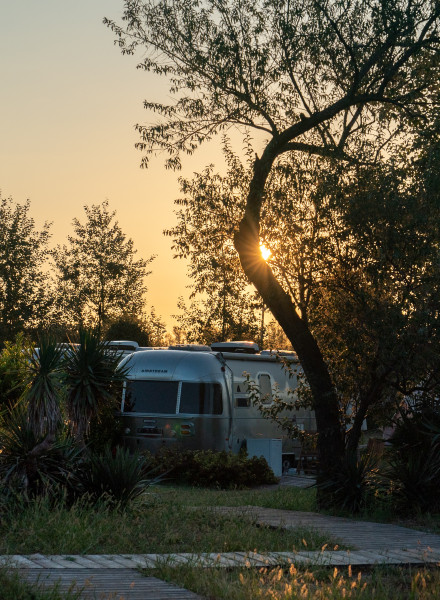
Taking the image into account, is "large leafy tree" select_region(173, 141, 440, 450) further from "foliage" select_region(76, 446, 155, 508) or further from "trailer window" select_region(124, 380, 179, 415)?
"trailer window" select_region(124, 380, 179, 415)

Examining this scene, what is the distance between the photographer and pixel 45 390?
46.5 feet

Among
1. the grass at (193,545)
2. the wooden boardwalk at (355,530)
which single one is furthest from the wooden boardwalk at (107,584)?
the wooden boardwalk at (355,530)

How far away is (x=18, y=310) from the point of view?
49.5 metres

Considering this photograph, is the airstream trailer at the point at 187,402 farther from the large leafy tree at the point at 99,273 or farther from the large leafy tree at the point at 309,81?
the large leafy tree at the point at 99,273

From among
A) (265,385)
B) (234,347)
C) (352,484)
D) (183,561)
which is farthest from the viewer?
(265,385)

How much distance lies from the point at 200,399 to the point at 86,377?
192 inches

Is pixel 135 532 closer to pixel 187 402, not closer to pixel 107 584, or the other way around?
pixel 107 584

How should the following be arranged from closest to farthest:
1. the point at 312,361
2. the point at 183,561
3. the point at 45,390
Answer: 1. the point at 183,561
2. the point at 312,361
3. the point at 45,390

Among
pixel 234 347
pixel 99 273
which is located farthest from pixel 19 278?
pixel 234 347

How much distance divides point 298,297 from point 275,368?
9.13 metres

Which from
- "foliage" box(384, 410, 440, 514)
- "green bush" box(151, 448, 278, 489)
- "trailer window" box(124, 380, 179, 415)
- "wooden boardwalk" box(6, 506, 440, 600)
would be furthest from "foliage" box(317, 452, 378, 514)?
"trailer window" box(124, 380, 179, 415)

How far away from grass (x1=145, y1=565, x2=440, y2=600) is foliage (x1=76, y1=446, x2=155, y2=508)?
3.64 metres

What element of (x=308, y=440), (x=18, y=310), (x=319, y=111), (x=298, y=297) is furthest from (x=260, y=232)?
(x=18, y=310)

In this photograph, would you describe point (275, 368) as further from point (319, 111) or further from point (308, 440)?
point (319, 111)
